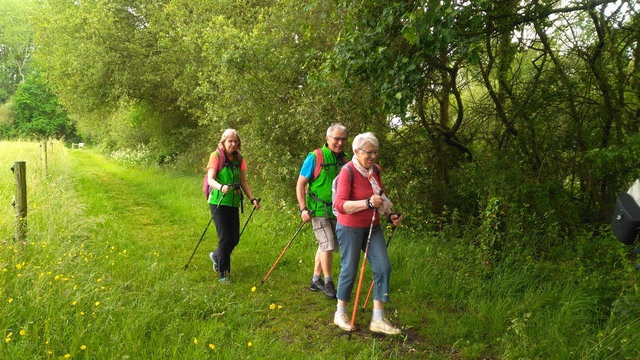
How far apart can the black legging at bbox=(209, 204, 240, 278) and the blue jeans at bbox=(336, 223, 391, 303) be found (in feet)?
5.89

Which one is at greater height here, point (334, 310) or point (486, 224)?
point (486, 224)

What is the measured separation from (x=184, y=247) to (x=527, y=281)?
4.82 meters

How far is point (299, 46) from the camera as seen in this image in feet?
26.0

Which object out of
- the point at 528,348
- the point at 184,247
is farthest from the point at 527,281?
the point at 184,247

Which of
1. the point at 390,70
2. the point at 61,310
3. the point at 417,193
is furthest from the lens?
the point at 417,193

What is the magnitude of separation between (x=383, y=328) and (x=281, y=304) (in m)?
1.23

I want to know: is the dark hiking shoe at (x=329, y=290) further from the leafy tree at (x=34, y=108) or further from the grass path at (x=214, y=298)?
the leafy tree at (x=34, y=108)

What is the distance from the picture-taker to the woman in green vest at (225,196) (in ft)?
16.5

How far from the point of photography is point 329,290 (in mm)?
4750

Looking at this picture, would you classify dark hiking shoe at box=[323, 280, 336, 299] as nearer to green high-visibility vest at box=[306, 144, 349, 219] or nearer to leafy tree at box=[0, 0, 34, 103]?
green high-visibility vest at box=[306, 144, 349, 219]

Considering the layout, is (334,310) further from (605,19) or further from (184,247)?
(605,19)

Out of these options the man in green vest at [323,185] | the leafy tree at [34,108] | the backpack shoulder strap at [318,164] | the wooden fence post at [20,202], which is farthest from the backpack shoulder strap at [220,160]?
the leafy tree at [34,108]

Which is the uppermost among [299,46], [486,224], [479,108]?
[299,46]

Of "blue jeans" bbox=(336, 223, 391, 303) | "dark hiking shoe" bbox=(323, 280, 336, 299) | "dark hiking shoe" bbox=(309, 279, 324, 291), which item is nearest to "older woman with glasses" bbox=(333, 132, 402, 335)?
"blue jeans" bbox=(336, 223, 391, 303)
